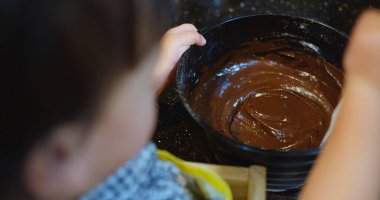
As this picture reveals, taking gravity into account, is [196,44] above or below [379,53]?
below

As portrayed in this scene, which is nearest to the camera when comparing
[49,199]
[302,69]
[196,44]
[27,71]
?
[27,71]

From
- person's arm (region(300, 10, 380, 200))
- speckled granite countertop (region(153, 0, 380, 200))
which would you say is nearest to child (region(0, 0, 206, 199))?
person's arm (region(300, 10, 380, 200))

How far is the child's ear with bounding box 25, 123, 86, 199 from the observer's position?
0.42 meters

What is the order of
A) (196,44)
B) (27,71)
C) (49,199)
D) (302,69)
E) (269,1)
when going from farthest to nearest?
(269,1)
(302,69)
(196,44)
(49,199)
(27,71)

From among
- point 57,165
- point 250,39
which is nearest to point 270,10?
point 250,39

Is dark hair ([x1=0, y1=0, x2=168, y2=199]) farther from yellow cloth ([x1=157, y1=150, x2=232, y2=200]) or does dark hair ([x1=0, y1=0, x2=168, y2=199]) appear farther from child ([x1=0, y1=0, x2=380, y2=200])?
yellow cloth ([x1=157, y1=150, x2=232, y2=200])

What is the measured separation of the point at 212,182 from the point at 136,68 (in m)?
0.31

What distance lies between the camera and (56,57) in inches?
14.7

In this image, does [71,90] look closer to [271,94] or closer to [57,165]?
[57,165]

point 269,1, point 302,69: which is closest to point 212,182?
point 302,69

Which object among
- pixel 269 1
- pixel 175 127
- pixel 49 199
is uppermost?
pixel 269 1

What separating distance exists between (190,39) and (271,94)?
0.69 ft

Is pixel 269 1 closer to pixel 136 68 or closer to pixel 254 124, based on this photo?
pixel 254 124

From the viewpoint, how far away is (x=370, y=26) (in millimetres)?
709
